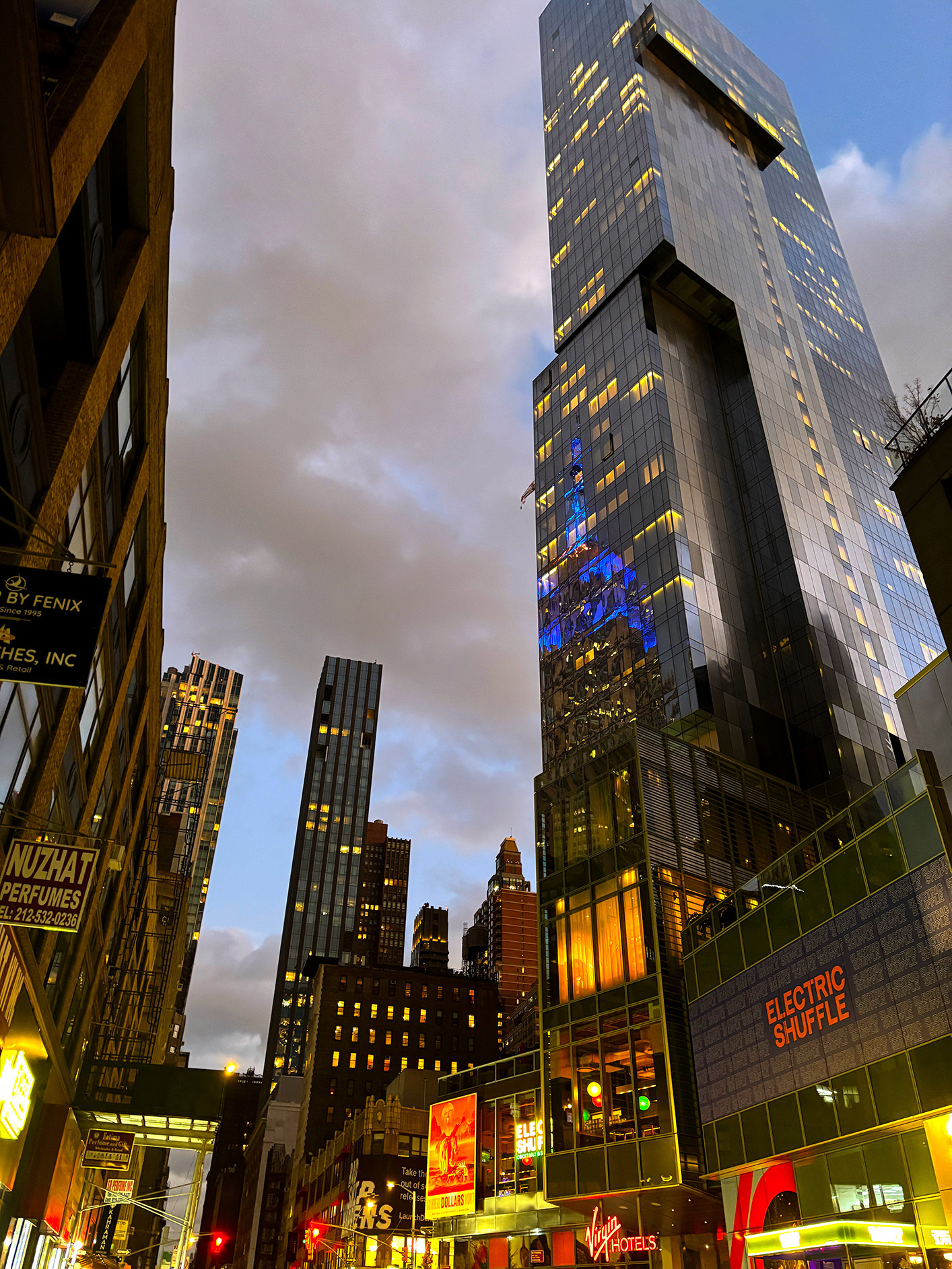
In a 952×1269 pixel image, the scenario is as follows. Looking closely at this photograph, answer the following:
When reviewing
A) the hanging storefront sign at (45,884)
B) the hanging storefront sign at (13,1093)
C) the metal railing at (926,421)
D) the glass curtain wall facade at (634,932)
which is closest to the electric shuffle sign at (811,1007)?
the glass curtain wall facade at (634,932)

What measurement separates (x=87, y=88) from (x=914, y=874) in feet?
72.4

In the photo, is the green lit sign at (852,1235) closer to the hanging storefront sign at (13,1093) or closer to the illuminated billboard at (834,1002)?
the illuminated billboard at (834,1002)

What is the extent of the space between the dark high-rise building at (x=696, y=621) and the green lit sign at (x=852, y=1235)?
0.83 metres

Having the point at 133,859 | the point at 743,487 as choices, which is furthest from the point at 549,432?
the point at 133,859

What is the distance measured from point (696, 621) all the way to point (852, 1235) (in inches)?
1693

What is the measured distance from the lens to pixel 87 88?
13.5m

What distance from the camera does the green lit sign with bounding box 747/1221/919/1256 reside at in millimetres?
19109

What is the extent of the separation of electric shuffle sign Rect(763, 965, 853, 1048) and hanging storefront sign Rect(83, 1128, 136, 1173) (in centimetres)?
2310

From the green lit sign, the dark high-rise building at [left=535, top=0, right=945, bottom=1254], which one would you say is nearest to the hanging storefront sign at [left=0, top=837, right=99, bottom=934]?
the dark high-rise building at [left=535, top=0, right=945, bottom=1254]

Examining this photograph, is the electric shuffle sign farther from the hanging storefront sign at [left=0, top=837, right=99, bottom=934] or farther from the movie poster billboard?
the movie poster billboard

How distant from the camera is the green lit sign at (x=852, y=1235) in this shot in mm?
19109

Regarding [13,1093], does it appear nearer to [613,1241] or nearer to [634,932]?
[634,932]

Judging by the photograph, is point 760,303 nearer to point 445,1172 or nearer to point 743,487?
point 743,487

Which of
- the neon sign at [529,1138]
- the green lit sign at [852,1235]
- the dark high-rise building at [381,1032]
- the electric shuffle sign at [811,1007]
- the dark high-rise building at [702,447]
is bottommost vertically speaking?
the green lit sign at [852,1235]
